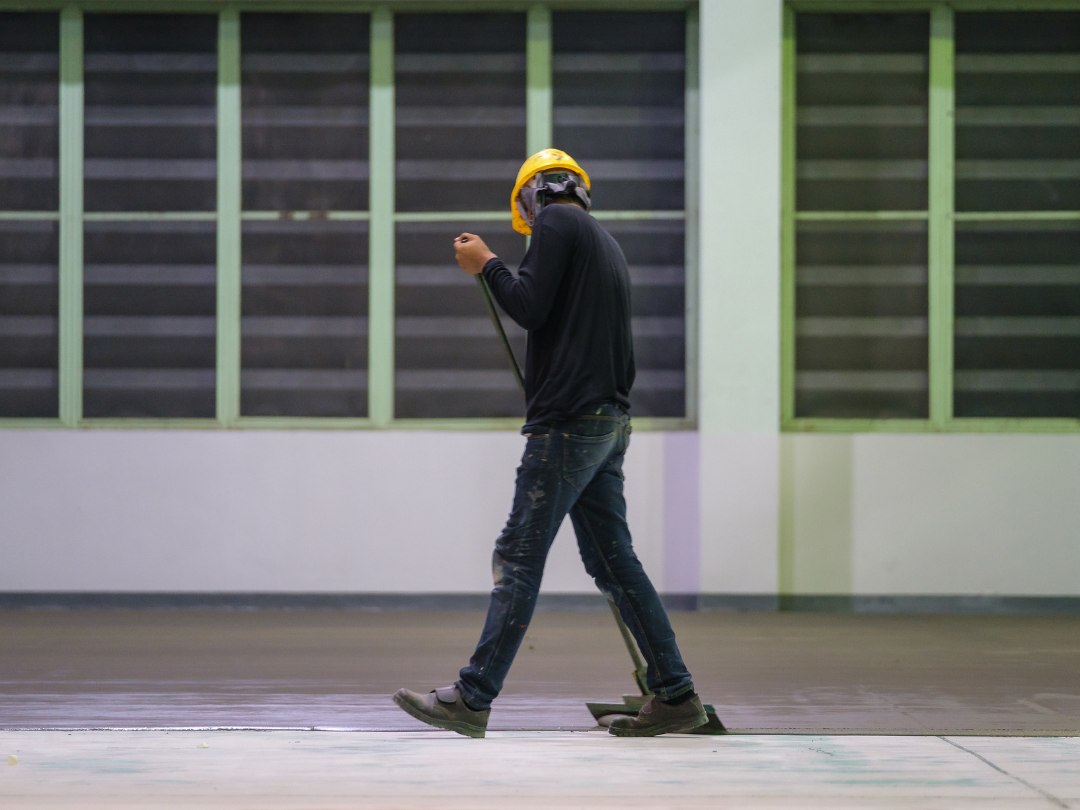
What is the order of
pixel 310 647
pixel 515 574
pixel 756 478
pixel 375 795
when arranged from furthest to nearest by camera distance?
pixel 756 478 → pixel 310 647 → pixel 515 574 → pixel 375 795

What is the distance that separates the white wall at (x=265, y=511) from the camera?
21.8 feet

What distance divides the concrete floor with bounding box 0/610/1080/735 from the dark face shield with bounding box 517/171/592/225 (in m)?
1.64

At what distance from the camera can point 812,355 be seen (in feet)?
22.5

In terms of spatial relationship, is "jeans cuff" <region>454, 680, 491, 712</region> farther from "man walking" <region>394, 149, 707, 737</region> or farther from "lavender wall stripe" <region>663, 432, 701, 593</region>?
"lavender wall stripe" <region>663, 432, 701, 593</region>

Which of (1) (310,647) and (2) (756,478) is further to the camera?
(2) (756,478)

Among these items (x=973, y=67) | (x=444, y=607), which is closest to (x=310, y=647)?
(x=444, y=607)

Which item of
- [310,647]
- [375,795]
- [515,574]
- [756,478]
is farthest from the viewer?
[756,478]

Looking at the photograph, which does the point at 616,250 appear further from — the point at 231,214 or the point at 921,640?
the point at 231,214

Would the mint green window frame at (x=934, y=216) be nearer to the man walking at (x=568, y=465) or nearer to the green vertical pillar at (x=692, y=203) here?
the green vertical pillar at (x=692, y=203)

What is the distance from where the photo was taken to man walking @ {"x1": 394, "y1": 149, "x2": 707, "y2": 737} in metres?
3.21

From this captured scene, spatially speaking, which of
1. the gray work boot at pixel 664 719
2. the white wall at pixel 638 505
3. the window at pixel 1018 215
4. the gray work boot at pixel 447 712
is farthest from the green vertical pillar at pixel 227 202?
the window at pixel 1018 215

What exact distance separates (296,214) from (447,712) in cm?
435

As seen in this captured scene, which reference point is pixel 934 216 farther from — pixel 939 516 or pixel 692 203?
pixel 939 516

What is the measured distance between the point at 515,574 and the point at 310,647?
2.36m
